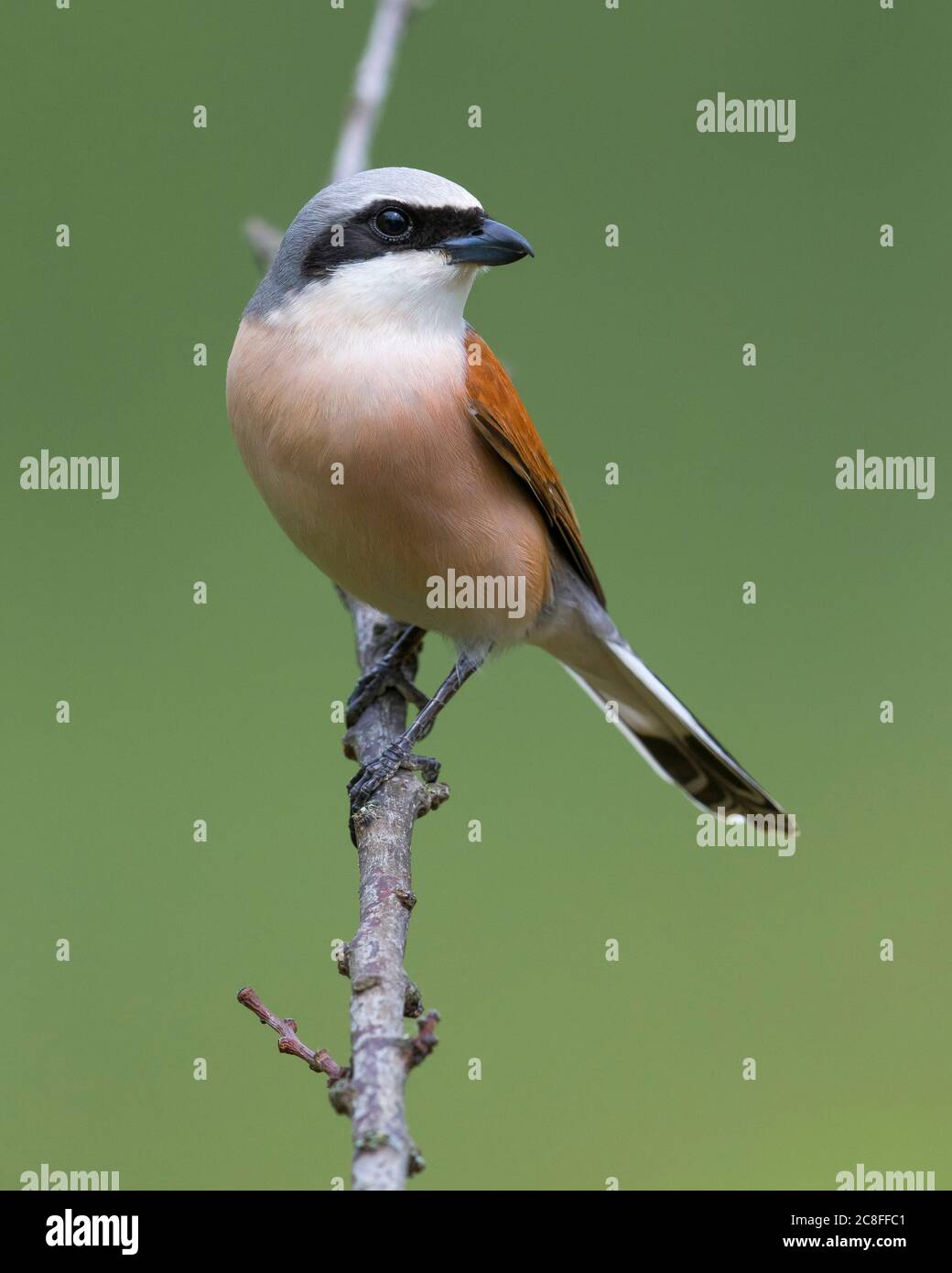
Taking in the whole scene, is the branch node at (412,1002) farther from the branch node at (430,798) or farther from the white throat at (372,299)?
the white throat at (372,299)

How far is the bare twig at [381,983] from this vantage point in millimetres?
1811

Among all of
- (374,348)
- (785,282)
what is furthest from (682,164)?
(374,348)

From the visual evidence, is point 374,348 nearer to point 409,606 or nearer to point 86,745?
point 409,606

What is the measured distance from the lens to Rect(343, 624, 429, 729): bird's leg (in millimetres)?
3896

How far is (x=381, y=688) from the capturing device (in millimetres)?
3930

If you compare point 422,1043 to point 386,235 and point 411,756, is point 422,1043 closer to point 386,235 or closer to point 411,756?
point 411,756

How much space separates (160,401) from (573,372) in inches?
73.0

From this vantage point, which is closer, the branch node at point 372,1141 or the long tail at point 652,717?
the branch node at point 372,1141

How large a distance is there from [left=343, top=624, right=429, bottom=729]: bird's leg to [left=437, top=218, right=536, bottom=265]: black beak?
120 centimetres

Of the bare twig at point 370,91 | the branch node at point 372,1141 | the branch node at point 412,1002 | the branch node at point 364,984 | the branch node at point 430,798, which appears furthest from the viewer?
the bare twig at point 370,91

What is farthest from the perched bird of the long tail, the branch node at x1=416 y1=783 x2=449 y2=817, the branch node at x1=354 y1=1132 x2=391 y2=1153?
the branch node at x1=354 y1=1132 x2=391 y2=1153

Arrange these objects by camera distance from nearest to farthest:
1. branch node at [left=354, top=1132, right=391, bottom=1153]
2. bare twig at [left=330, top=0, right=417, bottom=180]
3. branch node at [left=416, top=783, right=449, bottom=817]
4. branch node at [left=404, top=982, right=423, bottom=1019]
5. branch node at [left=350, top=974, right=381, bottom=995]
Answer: branch node at [left=354, top=1132, right=391, bottom=1153]
branch node at [left=350, top=974, right=381, bottom=995]
branch node at [left=404, top=982, right=423, bottom=1019]
branch node at [left=416, top=783, right=449, bottom=817]
bare twig at [left=330, top=0, right=417, bottom=180]

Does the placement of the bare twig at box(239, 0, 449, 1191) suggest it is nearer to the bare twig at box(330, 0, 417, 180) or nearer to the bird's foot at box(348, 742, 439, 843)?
the bird's foot at box(348, 742, 439, 843)

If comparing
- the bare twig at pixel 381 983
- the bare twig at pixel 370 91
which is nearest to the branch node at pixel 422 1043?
the bare twig at pixel 381 983
